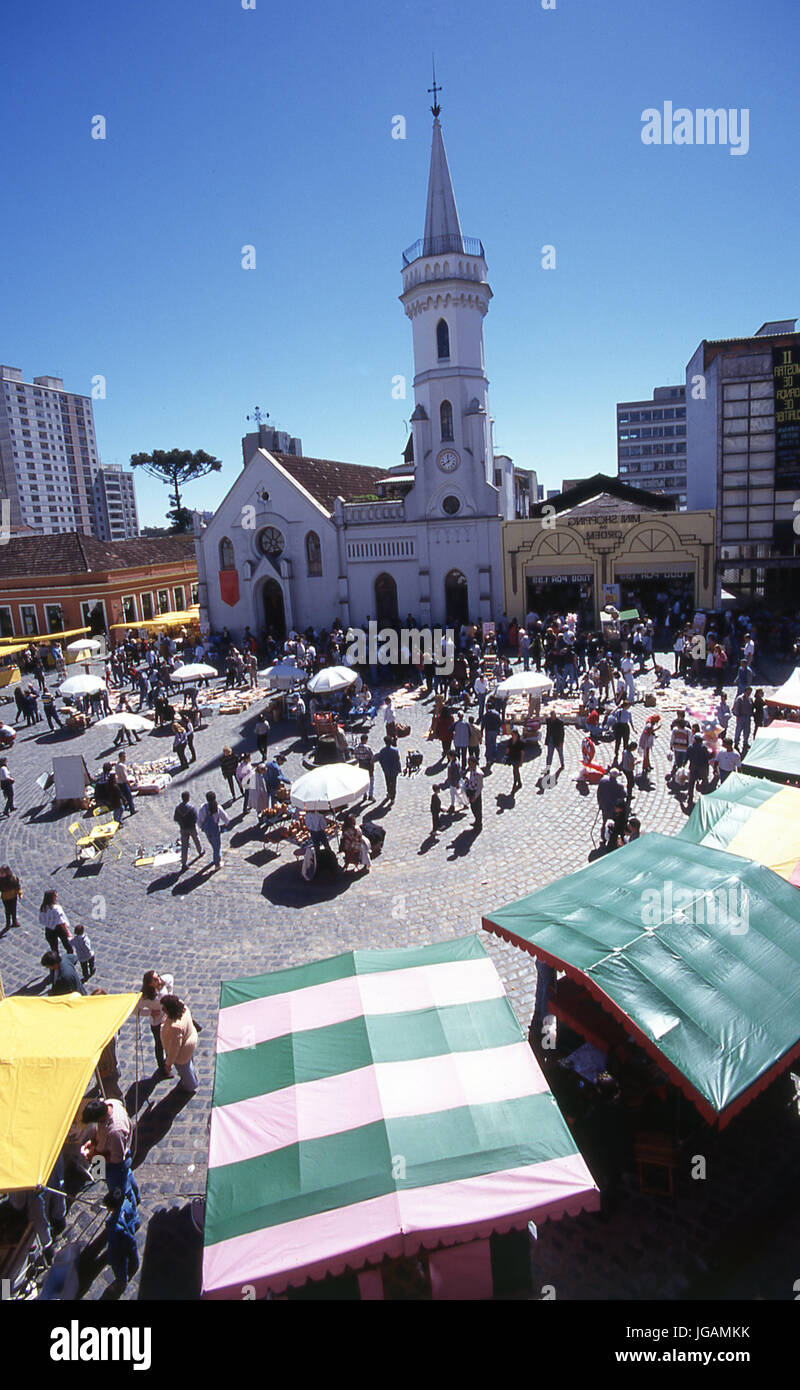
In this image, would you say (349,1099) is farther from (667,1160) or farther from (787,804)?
(787,804)

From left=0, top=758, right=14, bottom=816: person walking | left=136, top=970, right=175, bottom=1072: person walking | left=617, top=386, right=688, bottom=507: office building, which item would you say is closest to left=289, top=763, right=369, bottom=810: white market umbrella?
left=136, top=970, right=175, bottom=1072: person walking

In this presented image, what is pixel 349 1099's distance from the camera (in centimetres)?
582

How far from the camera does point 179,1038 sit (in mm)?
7887

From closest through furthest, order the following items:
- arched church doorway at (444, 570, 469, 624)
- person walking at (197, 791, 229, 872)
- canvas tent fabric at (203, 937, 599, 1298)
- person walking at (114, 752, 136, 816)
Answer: canvas tent fabric at (203, 937, 599, 1298)
person walking at (197, 791, 229, 872)
person walking at (114, 752, 136, 816)
arched church doorway at (444, 570, 469, 624)

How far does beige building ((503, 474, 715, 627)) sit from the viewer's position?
109 ft

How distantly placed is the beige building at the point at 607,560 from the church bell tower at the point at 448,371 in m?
2.77

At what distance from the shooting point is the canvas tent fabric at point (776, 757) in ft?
40.0

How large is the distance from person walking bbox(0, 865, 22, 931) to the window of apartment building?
32411 mm

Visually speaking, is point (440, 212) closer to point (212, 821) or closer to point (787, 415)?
point (787, 415)

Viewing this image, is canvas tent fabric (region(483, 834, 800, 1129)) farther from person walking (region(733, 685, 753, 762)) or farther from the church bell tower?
the church bell tower

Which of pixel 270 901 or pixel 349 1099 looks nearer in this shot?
pixel 349 1099

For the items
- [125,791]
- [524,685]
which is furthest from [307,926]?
[524,685]
